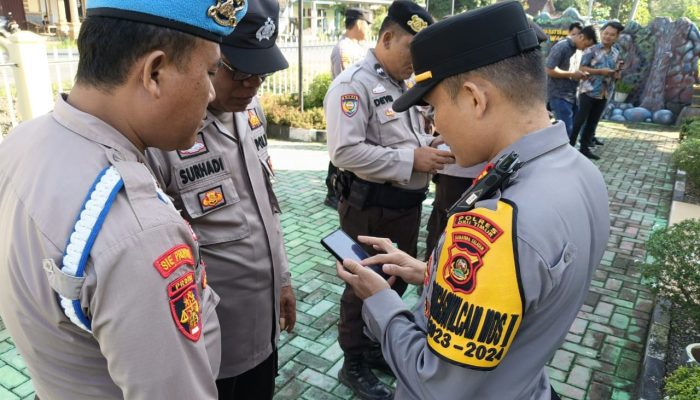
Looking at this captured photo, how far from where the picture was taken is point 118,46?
3.16 ft

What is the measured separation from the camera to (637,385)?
300cm

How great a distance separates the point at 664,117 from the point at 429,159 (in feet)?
38.1

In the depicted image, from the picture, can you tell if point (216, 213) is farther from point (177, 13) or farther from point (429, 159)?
point (429, 159)

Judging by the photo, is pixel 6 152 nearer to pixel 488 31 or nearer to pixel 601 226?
pixel 488 31

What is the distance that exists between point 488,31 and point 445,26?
0.39 feet

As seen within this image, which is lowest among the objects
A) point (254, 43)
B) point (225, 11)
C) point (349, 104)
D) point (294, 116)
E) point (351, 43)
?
point (294, 116)

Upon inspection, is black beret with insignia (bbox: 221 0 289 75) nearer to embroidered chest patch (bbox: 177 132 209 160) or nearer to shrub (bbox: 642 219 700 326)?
embroidered chest patch (bbox: 177 132 209 160)

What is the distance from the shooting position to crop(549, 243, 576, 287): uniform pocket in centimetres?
114

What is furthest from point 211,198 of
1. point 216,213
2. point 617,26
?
point 617,26

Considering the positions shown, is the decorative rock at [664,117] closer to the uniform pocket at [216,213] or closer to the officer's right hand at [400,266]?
the officer's right hand at [400,266]

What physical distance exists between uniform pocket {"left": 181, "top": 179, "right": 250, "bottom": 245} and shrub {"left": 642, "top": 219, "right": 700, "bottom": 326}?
3024 mm

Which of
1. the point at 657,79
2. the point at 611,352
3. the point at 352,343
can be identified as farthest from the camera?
the point at 657,79

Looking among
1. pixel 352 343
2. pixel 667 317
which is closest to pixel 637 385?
pixel 667 317

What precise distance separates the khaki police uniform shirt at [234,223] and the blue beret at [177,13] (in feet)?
2.23
